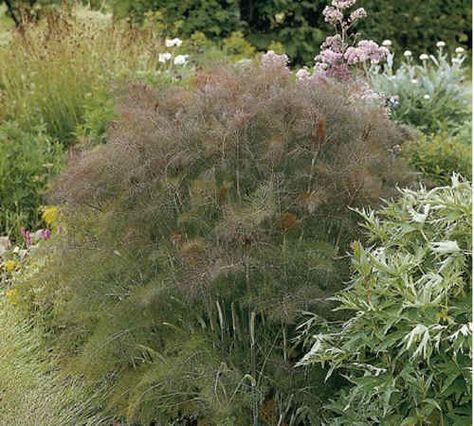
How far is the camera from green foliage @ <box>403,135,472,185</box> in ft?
16.5

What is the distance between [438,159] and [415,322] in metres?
2.51

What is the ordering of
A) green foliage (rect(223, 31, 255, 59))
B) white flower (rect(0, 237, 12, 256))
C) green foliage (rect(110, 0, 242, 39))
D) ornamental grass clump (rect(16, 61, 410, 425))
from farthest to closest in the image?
green foliage (rect(110, 0, 242, 39)) < green foliage (rect(223, 31, 255, 59)) < white flower (rect(0, 237, 12, 256)) < ornamental grass clump (rect(16, 61, 410, 425))

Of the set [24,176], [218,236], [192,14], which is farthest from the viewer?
[192,14]

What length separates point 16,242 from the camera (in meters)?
5.54

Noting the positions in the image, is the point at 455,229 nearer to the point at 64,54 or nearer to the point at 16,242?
the point at 16,242

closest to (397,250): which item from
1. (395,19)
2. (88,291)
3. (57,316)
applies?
(88,291)

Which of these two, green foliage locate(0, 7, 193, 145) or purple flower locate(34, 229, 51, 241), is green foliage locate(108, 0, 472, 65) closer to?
green foliage locate(0, 7, 193, 145)

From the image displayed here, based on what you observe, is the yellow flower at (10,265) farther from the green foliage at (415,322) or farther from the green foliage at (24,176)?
the green foliage at (415,322)

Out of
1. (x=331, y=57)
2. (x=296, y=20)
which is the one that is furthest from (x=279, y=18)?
(x=331, y=57)

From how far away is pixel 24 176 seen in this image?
19.2 ft

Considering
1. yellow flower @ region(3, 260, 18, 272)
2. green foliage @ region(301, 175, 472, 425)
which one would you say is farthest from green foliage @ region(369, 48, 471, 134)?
green foliage @ region(301, 175, 472, 425)

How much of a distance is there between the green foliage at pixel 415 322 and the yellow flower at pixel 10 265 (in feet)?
6.74

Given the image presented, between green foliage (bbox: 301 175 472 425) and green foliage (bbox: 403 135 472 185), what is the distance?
1.96 m

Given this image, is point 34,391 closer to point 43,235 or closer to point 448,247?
point 43,235
